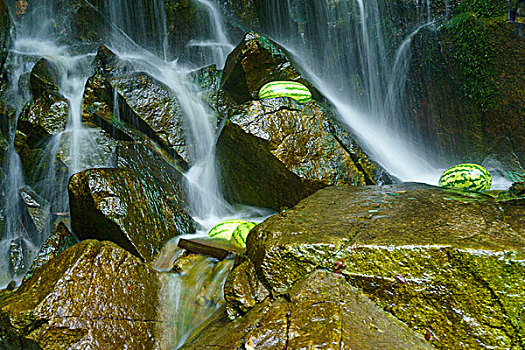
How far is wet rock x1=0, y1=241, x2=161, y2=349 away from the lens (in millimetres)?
2994

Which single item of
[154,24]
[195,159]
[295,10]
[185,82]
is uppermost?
[154,24]

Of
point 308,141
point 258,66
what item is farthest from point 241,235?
point 258,66

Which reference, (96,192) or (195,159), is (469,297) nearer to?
(96,192)

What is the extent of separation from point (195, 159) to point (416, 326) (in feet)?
20.5

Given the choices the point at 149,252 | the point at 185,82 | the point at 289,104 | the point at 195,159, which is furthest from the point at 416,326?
the point at 185,82

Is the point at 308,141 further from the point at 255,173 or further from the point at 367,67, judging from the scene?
the point at 367,67

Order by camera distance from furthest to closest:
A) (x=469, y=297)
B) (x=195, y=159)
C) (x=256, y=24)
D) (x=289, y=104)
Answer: (x=256, y=24), (x=195, y=159), (x=289, y=104), (x=469, y=297)

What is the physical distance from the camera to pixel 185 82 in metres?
10.0

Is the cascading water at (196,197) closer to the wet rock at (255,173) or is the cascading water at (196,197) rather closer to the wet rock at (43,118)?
the wet rock at (255,173)

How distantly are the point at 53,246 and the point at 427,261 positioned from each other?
4.52 m

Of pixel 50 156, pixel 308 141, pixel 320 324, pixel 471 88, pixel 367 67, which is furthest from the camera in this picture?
pixel 367 67

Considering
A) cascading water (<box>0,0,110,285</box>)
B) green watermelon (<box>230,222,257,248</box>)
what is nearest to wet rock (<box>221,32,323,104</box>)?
cascading water (<box>0,0,110,285</box>)

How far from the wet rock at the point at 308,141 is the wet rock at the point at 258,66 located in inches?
73.1

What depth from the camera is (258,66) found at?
7.73 m
